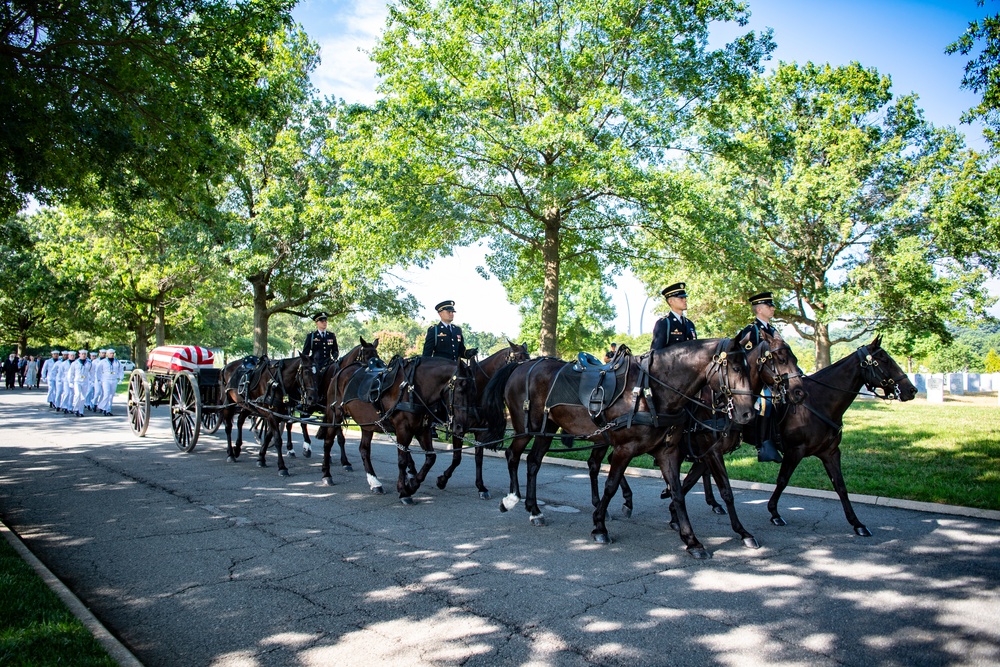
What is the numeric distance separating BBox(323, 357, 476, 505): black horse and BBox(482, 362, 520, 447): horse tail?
0.36 m

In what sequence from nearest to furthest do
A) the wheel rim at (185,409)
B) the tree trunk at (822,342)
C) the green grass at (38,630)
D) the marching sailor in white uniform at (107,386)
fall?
1. the green grass at (38,630)
2. the wheel rim at (185,409)
3. the marching sailor in white uniform at (107,386)
4. the tree trunk at (822,342)

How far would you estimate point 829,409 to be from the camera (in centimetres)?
763

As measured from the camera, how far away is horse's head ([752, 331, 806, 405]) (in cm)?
658

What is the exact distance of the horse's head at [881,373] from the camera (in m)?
7.64

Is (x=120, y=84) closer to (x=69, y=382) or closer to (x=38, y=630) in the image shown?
(x=38, y=630)

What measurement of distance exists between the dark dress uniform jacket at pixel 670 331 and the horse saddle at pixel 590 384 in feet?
1.81

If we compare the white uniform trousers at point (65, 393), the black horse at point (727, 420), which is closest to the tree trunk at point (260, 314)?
the white uniform trousers at point (65, 393)

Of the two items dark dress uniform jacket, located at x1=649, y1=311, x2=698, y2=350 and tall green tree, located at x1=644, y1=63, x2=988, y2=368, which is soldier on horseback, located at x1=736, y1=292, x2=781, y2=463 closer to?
dark dress uniform jacket, located at x1=649, y1=311, x2=698, y2=350

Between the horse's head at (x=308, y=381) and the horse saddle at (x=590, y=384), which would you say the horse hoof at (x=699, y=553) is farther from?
the horse's head at (x=308, y=381)

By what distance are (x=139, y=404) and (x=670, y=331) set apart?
12993 mm

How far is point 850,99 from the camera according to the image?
30047 millimetres

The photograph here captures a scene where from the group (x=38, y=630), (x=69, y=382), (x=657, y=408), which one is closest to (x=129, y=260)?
(x=69, y=382)

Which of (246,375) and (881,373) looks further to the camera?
(246,375)

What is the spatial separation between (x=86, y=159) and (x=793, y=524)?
1163cm
